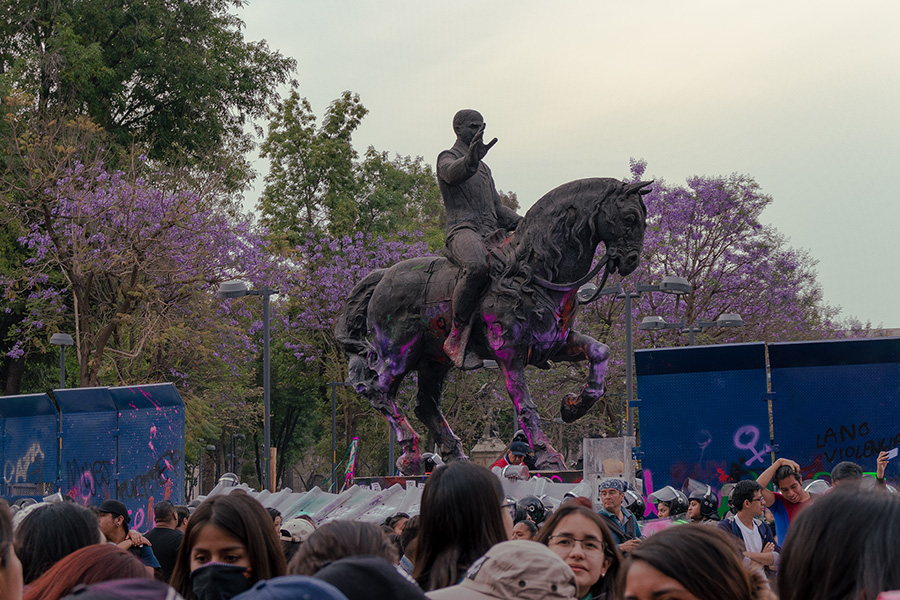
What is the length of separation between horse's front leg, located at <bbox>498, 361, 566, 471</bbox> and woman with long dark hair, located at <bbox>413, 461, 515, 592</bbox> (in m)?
8.88

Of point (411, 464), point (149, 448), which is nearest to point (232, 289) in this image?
point (411, 464)

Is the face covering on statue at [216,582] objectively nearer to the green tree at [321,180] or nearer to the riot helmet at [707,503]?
the riot helmet at [707,503]

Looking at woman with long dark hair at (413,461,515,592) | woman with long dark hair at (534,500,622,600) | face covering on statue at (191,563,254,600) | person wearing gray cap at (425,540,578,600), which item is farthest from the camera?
woman with long dark hair at (534,500,622,600)

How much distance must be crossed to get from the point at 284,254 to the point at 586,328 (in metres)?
9.14

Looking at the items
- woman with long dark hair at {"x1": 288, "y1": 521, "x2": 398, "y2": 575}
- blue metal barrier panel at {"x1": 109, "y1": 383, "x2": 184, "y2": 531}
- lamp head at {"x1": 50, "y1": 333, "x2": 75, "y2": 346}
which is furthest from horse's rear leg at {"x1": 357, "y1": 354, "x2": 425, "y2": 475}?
lamp head at {"x1": 50, "y1": 333, "x2": 75, "y2": 346}

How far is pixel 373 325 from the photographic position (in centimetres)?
1509

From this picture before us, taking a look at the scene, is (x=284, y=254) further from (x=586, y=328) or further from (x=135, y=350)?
(x=586, y=328)

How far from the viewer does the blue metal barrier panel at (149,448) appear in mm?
13664

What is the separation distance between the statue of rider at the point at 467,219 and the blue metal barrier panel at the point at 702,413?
2289 millimetres

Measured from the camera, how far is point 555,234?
12977 mm

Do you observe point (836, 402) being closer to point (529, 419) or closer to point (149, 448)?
point (529, 419)

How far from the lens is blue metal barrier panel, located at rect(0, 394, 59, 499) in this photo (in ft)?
48.4

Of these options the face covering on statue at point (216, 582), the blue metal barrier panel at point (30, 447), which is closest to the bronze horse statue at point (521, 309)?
the blue metal barrier panel at point (30, 447)

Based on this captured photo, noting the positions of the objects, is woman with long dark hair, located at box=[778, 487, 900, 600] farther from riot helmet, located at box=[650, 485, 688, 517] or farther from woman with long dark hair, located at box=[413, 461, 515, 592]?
riot helmet, located at box=[650, 485, 688, 517]
